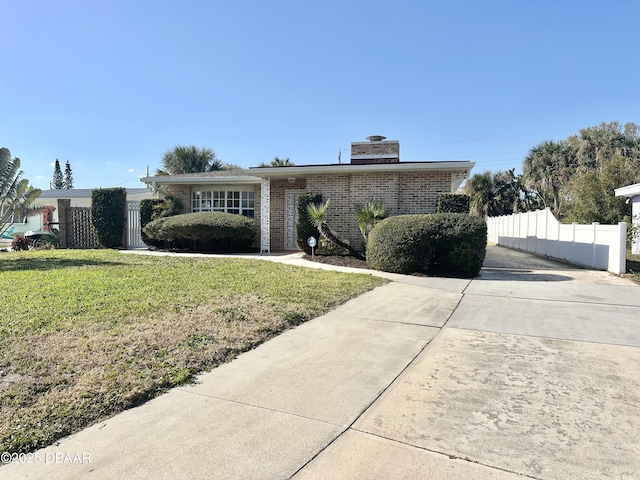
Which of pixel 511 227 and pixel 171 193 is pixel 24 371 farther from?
pixel 511 227

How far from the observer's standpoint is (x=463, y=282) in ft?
30.8

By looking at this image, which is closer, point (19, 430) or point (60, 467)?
point (60, 467)

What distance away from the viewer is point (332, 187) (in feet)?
48.6

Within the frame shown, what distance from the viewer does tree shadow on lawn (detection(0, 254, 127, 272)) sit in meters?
9.32

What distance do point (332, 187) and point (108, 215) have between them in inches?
362

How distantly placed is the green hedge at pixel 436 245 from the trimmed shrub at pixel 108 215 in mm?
11459

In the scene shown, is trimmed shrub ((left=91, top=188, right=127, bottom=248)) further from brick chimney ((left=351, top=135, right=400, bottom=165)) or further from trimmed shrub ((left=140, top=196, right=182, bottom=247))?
brick chimney ((left=351, top=135, right=400, bottom=165))

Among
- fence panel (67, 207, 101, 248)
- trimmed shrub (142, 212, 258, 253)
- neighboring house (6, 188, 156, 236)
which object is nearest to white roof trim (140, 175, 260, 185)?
trimmed shrub (142, 212, 258, 253)

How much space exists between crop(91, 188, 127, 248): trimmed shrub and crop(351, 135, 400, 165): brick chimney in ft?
31.4

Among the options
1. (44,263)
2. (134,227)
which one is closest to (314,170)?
(134,227)

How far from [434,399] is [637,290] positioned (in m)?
7.60

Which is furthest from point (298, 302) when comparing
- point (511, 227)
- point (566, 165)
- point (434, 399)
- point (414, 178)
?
point (566, 165)

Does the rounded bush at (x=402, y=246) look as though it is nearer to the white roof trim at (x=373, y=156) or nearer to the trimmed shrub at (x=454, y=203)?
the trimmed shrub at (x=454, y=203)

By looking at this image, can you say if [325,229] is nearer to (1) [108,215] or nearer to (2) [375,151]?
(2) [375,151]
